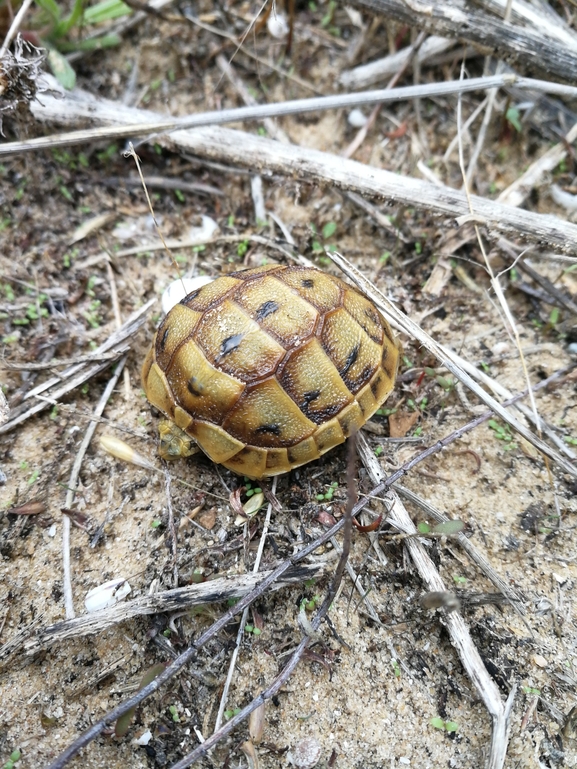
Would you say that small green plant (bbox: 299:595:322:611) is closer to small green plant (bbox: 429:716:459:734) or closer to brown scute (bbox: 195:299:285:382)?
small green plant (bbox: 429:716:459:734)

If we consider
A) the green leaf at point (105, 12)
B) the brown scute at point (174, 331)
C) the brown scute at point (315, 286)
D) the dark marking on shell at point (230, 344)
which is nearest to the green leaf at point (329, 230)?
the brown scute at point (315, 286)

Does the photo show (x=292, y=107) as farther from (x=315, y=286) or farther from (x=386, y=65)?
(x=315, y=286)

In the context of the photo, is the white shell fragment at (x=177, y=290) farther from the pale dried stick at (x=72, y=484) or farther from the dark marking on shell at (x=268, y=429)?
the dark marking on shell at (x=268, y=429)

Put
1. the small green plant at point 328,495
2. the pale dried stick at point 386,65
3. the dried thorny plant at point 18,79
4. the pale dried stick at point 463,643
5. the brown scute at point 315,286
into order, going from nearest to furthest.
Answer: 1. the pale dried stick at point 463,643
2. the brown scute at point 315,286
3. the small green plant at point 328,495
4. the dried thorny plant at point 18,79
5. the pale dried stick at point 386,65

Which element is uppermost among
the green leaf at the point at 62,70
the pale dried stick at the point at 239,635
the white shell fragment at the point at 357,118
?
the green leaf at the point at 62,70

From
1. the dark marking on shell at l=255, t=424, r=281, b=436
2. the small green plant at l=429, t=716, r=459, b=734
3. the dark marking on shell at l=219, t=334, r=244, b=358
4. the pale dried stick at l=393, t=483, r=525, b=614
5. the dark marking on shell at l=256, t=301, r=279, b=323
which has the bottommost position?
the small green plant at l=429, t=716, r=459, b=734

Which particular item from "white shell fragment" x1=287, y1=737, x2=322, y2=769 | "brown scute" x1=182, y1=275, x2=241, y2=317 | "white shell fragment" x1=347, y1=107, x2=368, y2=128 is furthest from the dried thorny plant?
"white shell fragment" x1=287, y1=737, x2=322, y2=769
